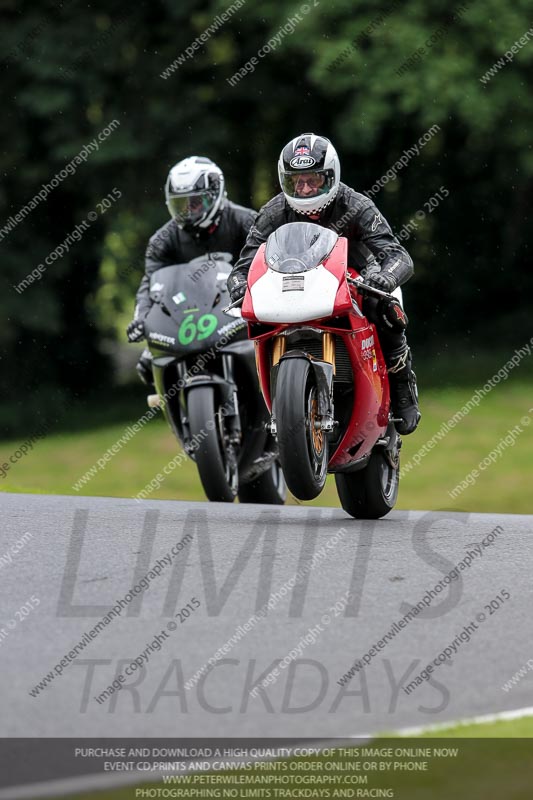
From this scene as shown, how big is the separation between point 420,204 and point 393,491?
1925 centimetres

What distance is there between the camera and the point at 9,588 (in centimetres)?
573

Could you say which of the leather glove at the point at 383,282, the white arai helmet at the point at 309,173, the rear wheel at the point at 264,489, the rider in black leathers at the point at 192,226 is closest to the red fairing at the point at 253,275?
the white arai helmet at the point at 309,173

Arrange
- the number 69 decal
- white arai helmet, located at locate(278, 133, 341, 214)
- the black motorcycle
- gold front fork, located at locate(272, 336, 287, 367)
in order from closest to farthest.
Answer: gold front fork, located at locate(272, 336, 287, 367)
white arai helmet, located at locate(278, 133, 341, 214)
the black motorcycle
the number 69 decal

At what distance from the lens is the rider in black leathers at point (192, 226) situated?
10133 millimetres

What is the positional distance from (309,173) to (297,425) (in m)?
1.49

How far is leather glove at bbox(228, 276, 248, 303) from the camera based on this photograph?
7485mm

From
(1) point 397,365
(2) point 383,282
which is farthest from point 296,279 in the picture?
(1) point 397,365

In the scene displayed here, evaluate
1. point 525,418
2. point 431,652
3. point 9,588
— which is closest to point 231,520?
point 9,588

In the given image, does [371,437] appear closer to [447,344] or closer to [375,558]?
[375,558]

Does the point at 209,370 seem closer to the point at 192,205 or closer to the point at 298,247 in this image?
the point at 192,205

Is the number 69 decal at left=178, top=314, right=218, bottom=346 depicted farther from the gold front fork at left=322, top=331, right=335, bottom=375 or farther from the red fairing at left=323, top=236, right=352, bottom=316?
the gold front fork at left=322, top=331, right=335, bottom=375

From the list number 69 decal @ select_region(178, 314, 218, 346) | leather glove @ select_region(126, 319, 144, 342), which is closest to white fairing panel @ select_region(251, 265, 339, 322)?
number 69 decal @ select_region(178, 314, 218, 346)

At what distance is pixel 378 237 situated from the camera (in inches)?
300

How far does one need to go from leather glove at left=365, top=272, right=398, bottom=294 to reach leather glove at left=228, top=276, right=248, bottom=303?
69cm
